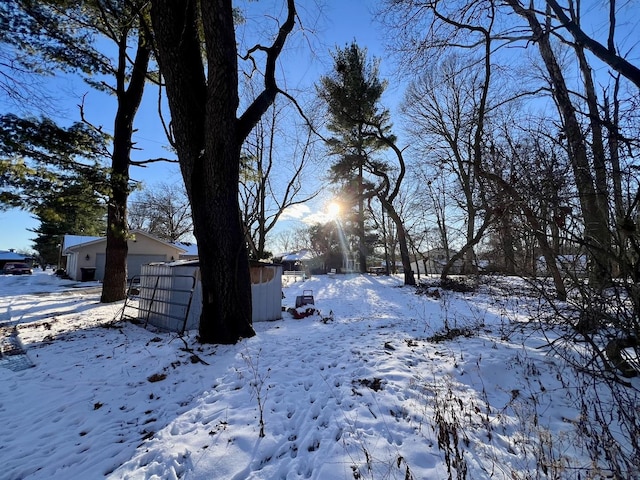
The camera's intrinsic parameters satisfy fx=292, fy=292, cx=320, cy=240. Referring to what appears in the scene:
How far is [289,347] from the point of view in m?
5.06

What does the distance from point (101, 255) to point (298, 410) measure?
90.2ft

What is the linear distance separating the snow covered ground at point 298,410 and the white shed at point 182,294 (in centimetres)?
133

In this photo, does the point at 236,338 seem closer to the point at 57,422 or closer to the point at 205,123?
the point at 57,422

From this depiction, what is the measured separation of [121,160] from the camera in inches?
391

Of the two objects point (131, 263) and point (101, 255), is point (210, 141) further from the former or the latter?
point (101, 255)

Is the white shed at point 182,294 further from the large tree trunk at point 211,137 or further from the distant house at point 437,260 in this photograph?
the distant house at point 437,260

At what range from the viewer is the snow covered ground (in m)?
2.16

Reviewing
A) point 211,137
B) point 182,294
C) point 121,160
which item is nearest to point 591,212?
point 211,137

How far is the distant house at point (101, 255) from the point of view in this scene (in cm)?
2342

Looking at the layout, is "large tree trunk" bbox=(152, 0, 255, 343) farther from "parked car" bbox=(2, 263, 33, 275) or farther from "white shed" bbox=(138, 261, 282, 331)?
"parked car" bbox=(2, 263, 33, 275)

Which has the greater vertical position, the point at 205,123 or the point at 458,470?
the point at 205,123

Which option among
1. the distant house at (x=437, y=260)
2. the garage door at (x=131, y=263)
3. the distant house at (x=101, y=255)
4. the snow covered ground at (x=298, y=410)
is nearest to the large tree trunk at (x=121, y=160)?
the snow covered ground at (x=298, y=410)

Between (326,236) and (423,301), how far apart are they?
20.7 meters

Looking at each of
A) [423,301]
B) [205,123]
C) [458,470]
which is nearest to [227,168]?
[205,123]
